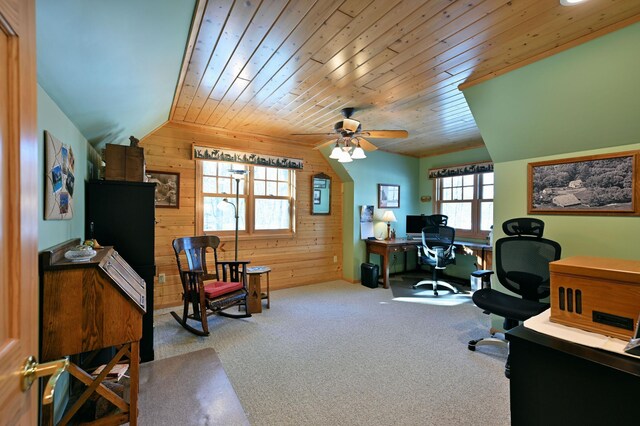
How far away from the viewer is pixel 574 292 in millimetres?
1127

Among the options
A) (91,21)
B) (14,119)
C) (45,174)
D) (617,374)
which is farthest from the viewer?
(45,174)

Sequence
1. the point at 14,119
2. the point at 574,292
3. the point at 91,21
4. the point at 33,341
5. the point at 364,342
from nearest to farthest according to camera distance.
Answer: the point at 14,119, the point at 33,341, the point at 574,292, the point at 91,21, the point at 364,342

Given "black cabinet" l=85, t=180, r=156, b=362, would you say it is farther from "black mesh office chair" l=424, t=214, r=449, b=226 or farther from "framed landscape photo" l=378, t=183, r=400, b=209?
"black mesh office chair" l=424, t=214, r=449, b=226

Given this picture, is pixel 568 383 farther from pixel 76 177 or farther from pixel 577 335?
pixel 76 177

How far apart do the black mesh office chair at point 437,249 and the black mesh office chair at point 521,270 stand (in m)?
1.86

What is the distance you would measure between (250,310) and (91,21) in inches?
124

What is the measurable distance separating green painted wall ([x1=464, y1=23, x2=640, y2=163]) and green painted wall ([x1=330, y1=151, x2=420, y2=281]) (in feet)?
8.27

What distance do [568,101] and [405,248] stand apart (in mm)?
3262

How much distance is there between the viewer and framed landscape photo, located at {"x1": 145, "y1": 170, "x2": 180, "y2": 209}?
3.68 meters

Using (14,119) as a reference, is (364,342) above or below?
below

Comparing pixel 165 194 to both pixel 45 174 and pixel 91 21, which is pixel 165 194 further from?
pixel 91 21

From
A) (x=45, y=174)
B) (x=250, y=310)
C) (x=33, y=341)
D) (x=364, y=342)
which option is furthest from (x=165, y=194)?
(x=33, y=341)

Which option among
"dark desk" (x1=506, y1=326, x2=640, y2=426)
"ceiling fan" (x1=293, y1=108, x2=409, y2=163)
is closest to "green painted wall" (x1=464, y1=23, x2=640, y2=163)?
"ceiling fan" (x1=293, y1=108, x2=409, y2=163)

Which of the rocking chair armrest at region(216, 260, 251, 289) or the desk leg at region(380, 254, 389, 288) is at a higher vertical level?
the rocking chair armrest at region(216, 260, 251, 289)
